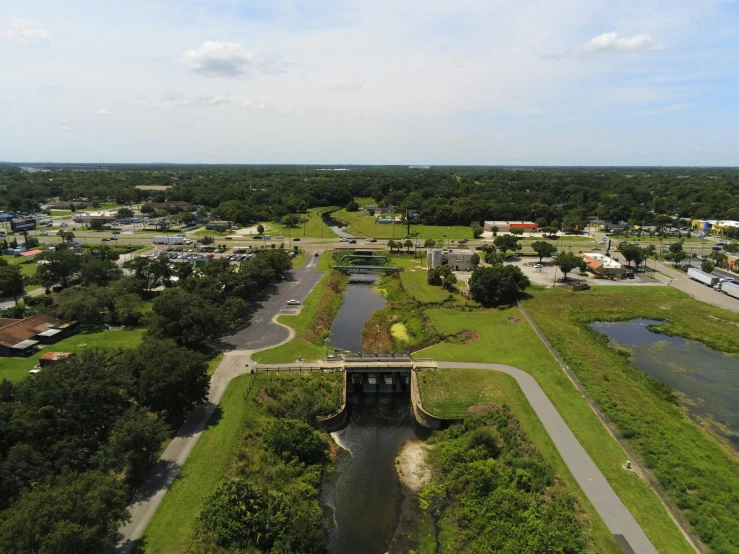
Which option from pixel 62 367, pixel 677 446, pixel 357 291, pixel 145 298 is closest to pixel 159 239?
pixel 145 298

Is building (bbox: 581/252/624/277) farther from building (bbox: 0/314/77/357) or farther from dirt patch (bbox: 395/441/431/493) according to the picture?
building (bbox: 0/314/77/357)

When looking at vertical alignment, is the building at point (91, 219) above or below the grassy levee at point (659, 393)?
above

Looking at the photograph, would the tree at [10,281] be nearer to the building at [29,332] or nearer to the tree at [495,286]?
the building at [29,332]

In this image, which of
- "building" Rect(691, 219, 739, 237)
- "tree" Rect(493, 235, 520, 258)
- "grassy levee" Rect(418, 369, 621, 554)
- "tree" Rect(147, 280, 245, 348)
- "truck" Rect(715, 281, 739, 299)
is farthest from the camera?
"building" Rect(691, 219, 739, 237)

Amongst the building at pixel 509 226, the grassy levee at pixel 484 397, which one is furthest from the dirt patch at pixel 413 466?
the building at pixel 509 226

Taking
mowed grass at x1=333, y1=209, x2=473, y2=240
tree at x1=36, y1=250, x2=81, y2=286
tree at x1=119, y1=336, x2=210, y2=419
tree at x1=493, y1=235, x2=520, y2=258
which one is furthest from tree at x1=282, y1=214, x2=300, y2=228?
tree at x1=119, y1=336, x2=210, y2=419

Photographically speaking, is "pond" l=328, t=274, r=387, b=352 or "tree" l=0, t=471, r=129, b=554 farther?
"pond" l=328, t=274, r=387, b=352

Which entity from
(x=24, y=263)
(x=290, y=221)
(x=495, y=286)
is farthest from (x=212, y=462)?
(x=290, y=221)
